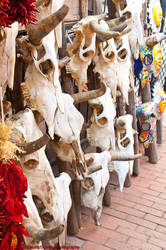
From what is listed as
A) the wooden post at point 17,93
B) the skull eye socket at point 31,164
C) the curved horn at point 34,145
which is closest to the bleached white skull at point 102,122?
the wooden post at point 17,93

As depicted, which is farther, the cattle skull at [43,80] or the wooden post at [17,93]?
the wooden post at [17,93]

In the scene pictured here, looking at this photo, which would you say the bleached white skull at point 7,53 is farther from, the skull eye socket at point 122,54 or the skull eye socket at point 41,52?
the skull eye socket at point 122,54

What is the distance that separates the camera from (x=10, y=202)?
122cm

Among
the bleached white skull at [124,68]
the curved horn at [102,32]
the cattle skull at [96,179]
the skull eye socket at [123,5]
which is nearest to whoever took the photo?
the curved horn at [102,32]

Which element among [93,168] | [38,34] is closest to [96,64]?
[93,168]

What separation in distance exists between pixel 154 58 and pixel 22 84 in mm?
2177

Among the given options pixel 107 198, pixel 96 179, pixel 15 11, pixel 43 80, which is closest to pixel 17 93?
pixel 43 80

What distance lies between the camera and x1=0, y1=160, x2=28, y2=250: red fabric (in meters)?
1.22

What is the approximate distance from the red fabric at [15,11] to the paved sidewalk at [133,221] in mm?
1742

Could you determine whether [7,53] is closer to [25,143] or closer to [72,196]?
[25,143]

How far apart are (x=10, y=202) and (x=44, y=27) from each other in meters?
0.79

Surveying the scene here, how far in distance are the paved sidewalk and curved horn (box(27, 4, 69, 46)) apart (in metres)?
1.56

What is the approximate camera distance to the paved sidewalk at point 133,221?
2414 millimetres

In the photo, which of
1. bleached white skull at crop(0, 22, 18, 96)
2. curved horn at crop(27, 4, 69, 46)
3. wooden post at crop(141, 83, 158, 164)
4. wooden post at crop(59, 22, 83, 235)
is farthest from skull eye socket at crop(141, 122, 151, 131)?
bleached white skull at crop(0, 22, 18, 96)
